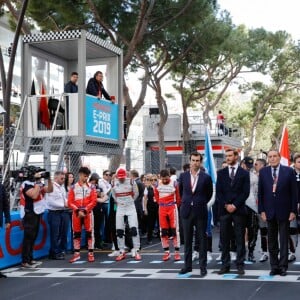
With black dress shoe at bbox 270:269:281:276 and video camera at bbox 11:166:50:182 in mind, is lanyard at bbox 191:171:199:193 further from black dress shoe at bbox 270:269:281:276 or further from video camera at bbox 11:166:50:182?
video camera at bbox 11:166:50:182

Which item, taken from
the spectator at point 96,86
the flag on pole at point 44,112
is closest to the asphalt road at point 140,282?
the flag on pole at point 44,112

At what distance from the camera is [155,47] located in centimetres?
2703

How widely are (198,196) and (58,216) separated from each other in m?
3.55

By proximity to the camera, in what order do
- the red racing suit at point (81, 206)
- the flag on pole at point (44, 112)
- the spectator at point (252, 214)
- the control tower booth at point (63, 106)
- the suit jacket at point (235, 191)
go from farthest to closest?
1. the flag on pole at point (44, 112)
2. the control tower booth at point (63, 106)
3. the red racing suit at point (81, 206)
4. the spectator at point (252, 214)
5. the suit jacket at point (235, 191)

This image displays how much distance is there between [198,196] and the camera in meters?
9.09

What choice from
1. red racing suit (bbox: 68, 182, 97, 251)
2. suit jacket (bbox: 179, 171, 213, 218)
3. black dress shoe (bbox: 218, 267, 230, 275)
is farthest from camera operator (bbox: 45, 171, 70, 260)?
black dress shoe (bbox: 218, 267, 230, 275)

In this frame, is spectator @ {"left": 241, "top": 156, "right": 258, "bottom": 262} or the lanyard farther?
spectator @ {"left": 241, "top": 156, "right": 258, "bottom": 262}

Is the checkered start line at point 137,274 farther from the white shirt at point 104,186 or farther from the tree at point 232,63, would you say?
the tree at point 232,63

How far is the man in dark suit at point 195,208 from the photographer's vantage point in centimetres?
904

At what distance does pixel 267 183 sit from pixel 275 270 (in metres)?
1.30

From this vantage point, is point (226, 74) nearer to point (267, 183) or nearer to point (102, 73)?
point (102, 73)

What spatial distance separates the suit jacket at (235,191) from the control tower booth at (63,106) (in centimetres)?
502

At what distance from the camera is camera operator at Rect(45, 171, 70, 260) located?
11320 mm

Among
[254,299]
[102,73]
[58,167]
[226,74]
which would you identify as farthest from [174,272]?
[226,74]
